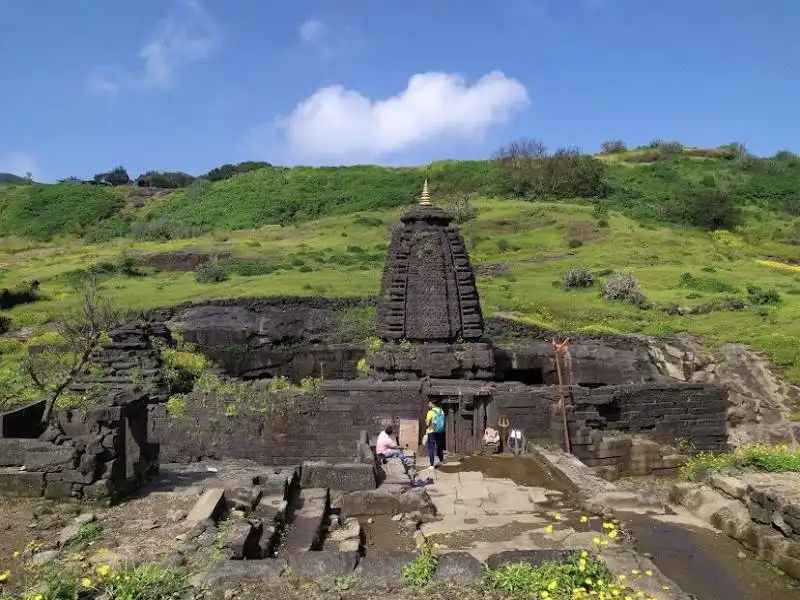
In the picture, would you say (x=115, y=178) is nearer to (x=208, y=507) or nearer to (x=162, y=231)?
(x=162, y=231)

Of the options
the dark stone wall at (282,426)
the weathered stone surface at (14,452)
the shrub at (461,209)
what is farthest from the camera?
the shrub at (461,209)

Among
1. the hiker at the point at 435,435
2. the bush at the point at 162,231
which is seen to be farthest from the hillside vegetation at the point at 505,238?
the hiker at the point at 435,435

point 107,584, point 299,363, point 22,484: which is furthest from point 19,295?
point 107,584

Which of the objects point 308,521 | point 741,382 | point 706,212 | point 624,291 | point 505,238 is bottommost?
point 741,382

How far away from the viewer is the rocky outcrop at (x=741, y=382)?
1714 centimetres

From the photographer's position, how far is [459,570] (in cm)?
589

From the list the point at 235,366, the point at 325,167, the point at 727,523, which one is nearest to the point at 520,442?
the point at 727,523

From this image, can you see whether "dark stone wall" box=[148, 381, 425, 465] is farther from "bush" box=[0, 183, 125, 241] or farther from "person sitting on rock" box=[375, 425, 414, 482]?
"bush" box=[0, 183, 125, 241]

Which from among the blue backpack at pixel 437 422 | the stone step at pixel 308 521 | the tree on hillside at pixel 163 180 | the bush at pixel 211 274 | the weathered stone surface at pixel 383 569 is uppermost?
the tree on hillside at pixel 163 180

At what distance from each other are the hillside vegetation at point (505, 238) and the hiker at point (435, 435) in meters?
13.4

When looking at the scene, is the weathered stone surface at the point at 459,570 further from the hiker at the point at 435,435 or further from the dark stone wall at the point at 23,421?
the dark stone wall at the point at 23,421

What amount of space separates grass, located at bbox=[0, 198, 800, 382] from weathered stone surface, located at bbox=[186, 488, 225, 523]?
1846 cm

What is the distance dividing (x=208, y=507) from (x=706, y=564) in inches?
227

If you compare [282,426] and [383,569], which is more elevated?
[383,569]
